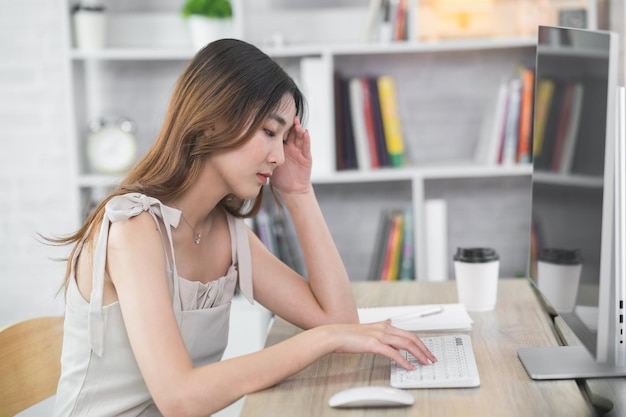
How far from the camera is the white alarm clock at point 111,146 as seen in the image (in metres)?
3.04

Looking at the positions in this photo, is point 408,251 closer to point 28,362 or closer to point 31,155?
point 31,155

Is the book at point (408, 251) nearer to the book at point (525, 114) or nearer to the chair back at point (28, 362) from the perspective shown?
the book at point (525, 114)

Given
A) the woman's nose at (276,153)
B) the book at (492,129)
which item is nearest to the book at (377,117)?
the book at (492,129)

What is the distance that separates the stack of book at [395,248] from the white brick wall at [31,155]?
Result: 3.80 feet

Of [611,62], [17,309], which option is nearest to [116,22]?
[17,309]

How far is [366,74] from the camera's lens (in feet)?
10.5

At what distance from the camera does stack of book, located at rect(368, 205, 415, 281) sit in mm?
3037

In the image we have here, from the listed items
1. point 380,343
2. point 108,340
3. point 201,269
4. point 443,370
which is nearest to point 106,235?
point 108,340

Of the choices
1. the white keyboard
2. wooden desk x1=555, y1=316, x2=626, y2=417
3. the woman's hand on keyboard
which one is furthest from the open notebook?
wooden desk x1=555, y1=316, x2=626, y2=417

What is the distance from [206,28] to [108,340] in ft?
5.82

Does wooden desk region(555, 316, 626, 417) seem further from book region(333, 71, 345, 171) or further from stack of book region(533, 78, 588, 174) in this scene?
book region(333, 71, 345, 171)

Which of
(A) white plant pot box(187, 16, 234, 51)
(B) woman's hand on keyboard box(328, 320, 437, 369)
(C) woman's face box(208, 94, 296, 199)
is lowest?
(B) woman's hand on keyboard box(328, 320, 437, 369)

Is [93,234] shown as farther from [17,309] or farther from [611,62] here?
[17,309]

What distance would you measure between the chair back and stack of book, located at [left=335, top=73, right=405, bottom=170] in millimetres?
1606
